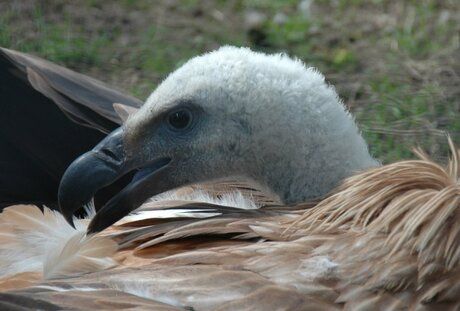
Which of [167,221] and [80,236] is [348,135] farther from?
[80,236]

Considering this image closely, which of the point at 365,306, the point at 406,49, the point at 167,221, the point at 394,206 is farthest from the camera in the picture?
the point at 406,49

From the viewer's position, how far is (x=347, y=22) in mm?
6023

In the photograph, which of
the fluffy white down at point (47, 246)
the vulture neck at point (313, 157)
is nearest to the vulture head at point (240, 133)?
the vulture neck at point (313, 157)

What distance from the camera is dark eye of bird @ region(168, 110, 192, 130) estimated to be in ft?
10.2

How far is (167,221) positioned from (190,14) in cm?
335

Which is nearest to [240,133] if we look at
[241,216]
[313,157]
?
[313,157]

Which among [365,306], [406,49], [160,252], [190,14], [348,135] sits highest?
[190,14]

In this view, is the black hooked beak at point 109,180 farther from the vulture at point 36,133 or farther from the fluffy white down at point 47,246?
the vulture at point 36,133

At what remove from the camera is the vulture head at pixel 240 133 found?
10.1ft

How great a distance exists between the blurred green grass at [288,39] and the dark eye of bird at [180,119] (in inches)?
70.7

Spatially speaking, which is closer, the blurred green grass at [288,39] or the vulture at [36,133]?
the vulture at [36,133]

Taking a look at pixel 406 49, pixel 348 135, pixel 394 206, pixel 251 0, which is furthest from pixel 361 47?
pixel 394 206

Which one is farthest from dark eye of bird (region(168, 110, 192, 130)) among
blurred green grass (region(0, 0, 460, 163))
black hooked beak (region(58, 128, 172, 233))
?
blurred green grass (region(0, 0, 460, 163))

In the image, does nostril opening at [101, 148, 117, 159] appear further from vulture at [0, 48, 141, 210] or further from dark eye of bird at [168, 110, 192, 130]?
vulture at [0, 48, 141, 210]
